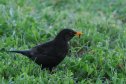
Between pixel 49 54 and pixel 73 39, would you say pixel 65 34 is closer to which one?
pixel 49 54

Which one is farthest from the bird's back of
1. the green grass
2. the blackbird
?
the green grass

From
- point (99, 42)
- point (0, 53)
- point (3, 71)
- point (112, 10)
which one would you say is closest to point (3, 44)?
point (0, 53)

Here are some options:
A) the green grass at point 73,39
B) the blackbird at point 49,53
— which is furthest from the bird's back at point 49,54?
the green grass at point 73,39

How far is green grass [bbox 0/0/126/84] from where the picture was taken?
20.9 ft

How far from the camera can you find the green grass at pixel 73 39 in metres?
6.37

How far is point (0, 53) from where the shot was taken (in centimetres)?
695

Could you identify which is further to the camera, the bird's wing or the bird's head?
the bird's head

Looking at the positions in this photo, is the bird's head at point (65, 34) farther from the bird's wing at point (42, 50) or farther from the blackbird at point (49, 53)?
the bird's wing at point (42, 50)

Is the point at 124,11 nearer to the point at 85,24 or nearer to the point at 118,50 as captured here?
the point at 85,24

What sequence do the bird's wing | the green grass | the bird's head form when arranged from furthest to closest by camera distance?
the bird's head, the bird's wing, the green grass

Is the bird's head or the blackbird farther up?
the bird's head

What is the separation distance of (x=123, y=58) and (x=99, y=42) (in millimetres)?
797

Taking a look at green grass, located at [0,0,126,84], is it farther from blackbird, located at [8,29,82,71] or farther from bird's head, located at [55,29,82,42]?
bird's head, located at [55,29,82,42]

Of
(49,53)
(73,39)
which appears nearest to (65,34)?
(49,53)
